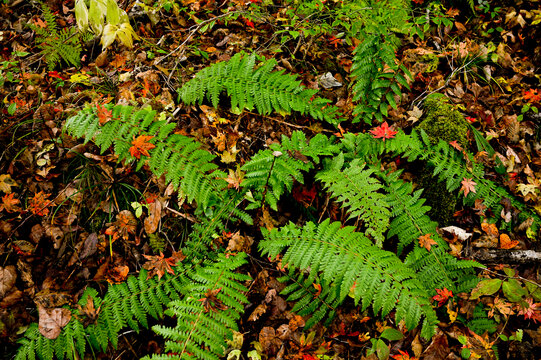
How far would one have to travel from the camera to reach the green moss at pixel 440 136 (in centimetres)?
325

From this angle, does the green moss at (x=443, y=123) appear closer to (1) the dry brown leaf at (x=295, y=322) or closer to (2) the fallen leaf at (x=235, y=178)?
(2) the fallen leaf at (x=235, y=178)

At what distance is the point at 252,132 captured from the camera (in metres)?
3.52

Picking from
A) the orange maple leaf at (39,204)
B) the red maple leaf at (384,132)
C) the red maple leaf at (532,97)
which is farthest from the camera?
the red maple leaf at (532,97)

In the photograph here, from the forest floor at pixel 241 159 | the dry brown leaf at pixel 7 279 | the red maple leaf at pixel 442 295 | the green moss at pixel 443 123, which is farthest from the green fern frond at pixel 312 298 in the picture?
the dry brown leaf at pixel 7 279

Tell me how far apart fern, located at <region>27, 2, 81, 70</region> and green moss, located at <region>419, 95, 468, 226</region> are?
4205mm

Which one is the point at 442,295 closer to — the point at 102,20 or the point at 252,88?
the point at 252,88

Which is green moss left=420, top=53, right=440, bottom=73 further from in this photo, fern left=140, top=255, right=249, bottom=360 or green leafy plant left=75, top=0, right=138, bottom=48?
green leafy plant left=75, top=0, right=138, bottom=48

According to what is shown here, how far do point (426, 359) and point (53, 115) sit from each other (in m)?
4.26

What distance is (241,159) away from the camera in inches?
128

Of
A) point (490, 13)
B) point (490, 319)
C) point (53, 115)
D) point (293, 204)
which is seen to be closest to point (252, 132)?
point (293, 204)

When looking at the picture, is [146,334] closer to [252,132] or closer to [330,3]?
[252,132]

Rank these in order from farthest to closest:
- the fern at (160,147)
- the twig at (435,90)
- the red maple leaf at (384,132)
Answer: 1. the twig at (435,90)
2. the red maple leaf at (384,132)
3. the fern at (160,147)

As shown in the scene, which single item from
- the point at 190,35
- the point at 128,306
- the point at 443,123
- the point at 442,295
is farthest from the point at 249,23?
the point at 442,295

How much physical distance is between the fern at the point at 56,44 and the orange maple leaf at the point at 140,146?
1.83m
